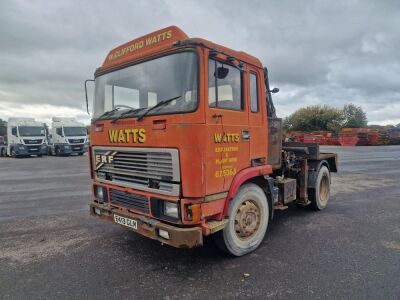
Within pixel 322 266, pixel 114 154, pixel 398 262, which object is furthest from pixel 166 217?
pixel 398 262

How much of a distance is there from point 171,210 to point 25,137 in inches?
969

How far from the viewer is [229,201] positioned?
394 centimetres

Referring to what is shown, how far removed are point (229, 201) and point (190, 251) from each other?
1.06 meters

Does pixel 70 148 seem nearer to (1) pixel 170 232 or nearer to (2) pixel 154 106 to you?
(2) pixel 154 106

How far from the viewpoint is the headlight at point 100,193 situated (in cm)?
464

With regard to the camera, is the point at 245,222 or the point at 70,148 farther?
the point at 70,148

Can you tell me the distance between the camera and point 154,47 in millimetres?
3969

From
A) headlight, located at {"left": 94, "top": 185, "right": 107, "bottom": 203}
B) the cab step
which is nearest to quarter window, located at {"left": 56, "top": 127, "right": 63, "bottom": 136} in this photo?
headlight, located at {"left": 94, "top": 185, "right": 107, "bottom": 203}

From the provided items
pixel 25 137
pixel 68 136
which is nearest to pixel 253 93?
pixel 68 136

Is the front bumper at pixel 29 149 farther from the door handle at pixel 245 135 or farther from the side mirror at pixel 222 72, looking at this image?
the side mirror at pixel 222 72

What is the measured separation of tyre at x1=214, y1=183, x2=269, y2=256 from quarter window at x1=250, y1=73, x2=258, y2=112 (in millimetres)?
1133

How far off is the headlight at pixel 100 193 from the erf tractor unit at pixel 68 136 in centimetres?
2207

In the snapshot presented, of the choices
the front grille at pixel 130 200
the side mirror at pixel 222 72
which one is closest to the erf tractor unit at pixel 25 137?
the front grille at pixel 130 200

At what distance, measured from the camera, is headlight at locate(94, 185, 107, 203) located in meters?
4.64
